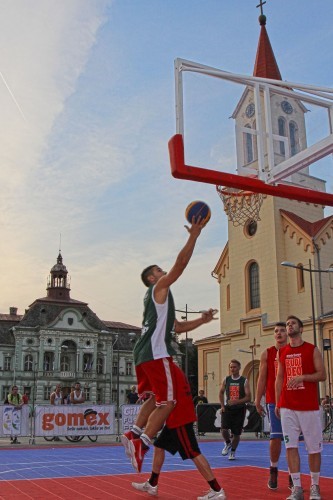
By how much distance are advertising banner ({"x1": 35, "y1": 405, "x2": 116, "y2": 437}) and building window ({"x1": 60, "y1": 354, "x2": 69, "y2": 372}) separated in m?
61.5

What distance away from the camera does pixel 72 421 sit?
20.8 m

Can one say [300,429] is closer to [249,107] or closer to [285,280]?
[249,107]

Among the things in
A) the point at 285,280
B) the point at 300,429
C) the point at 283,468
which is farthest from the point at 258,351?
the point at 300,429

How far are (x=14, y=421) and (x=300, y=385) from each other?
15.6 m

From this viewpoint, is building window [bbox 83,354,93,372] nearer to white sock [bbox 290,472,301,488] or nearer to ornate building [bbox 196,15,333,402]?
ornate building [bbox 196,15,333,402]

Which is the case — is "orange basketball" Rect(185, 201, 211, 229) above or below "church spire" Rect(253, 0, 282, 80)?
below

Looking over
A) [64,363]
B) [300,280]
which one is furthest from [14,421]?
[64,363]

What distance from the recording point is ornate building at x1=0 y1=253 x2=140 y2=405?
7856 cm

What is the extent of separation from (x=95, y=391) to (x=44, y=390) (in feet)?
23.3

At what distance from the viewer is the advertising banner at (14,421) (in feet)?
65.9

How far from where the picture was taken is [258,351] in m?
40.3

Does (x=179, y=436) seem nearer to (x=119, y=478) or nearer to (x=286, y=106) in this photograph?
(x=119, y=478)

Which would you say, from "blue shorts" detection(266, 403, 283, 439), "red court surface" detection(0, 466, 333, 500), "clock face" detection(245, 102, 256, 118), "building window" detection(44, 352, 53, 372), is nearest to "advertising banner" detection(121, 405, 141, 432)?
"red court surface" detection(0, 466, 333, 500)

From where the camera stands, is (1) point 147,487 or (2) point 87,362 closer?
(1) point 147,487
